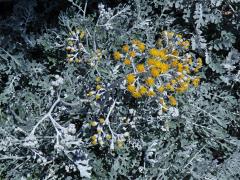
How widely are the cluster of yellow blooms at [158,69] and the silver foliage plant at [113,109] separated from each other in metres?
0.14

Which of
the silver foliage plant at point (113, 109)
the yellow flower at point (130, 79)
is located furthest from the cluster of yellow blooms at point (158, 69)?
the silver foliage plant at point (113, 109)

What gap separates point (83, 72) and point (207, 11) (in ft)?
4.30

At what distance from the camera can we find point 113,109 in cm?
341

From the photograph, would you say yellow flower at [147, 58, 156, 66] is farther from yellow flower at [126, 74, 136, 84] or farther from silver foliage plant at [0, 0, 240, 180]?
silver foliage plant at [0, 0, 240, 180]

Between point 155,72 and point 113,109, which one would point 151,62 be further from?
point 113,109

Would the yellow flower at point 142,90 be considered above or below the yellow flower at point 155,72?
below

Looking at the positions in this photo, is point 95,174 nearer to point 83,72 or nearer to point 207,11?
point 83,72

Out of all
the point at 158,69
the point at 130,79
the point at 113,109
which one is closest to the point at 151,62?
the point at 158,69

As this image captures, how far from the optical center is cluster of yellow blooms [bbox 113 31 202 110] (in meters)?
3.16

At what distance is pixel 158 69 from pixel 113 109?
0.54 metres

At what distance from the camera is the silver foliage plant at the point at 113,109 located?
11.0 feet

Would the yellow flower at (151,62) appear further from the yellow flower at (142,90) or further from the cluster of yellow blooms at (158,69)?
the yellow flower at (142,90)

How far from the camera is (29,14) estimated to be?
3846 mm

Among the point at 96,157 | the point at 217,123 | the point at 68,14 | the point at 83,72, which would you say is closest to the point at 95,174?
the point at 96,157
